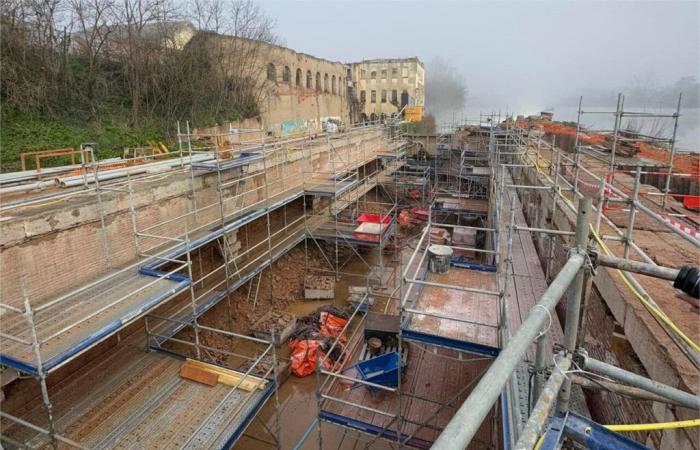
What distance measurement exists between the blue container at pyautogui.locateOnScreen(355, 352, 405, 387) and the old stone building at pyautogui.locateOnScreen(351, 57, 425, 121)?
46984 mm

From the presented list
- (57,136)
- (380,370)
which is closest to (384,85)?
(57,136)

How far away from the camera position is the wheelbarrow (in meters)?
7.11

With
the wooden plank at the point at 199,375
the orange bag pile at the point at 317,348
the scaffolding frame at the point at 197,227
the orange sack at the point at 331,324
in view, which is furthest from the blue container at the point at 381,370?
the orange sack at the point at 331,324

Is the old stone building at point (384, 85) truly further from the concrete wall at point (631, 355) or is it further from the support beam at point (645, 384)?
the support beam at point (645, 384)

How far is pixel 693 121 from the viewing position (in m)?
60.8

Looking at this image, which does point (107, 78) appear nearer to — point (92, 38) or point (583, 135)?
point (92, 38)

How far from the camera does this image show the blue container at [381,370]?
7109 mm

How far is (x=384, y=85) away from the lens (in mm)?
54125

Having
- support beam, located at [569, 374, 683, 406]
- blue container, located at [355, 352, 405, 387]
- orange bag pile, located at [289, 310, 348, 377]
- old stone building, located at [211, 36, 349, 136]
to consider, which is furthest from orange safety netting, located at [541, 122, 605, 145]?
support beam, located at [569, 374, 683, 406]

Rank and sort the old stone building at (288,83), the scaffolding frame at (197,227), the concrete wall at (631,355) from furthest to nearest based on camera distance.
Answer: the old stone building at (288,83) < the scaffolding frame at (197,227) < the concrete wall at (631,355)

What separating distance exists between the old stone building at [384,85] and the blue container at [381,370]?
46984 mm

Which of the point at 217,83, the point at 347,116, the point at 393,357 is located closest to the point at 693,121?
the point at 347,116

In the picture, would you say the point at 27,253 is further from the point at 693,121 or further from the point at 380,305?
the point at 693,121

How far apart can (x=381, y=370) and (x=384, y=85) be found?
51533 mm
